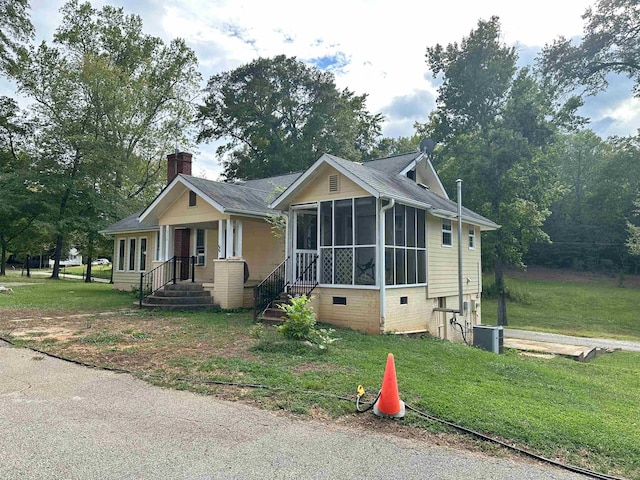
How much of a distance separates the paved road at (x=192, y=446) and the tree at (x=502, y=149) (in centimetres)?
1987

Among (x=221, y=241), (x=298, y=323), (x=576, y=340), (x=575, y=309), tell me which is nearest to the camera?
(x=298, y=323)

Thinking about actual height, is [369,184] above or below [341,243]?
above

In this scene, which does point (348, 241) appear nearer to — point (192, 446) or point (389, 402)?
point (389, 402)

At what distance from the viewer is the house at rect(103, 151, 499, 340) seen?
10609mm

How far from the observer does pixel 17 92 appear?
94.7 ft

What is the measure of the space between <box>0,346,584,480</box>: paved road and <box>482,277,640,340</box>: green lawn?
721 inches

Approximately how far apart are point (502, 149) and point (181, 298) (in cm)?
1772

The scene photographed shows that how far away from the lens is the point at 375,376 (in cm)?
598

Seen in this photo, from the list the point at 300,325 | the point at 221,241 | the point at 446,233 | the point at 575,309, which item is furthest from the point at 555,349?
the point at 575,309

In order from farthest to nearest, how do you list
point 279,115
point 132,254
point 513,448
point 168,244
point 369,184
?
point 279,115 → point 132,254 → point 168,244 → point 369,184 → point 513,448

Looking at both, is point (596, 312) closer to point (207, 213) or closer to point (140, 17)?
point (207, 213)

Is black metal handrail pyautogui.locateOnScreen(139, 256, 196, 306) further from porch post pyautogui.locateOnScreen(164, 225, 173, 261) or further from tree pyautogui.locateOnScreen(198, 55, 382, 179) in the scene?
tree pyautogui.locateOnScreen(198, 55, 382, 179)

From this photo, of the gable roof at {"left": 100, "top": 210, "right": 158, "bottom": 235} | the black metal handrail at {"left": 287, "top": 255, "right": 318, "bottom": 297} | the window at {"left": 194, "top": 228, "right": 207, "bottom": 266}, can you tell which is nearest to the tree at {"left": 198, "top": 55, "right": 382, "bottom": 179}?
the gable roof at {"left": 100, "top": 210, "right": 158, "bottom": 235}

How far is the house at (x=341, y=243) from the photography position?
34.8 ft
